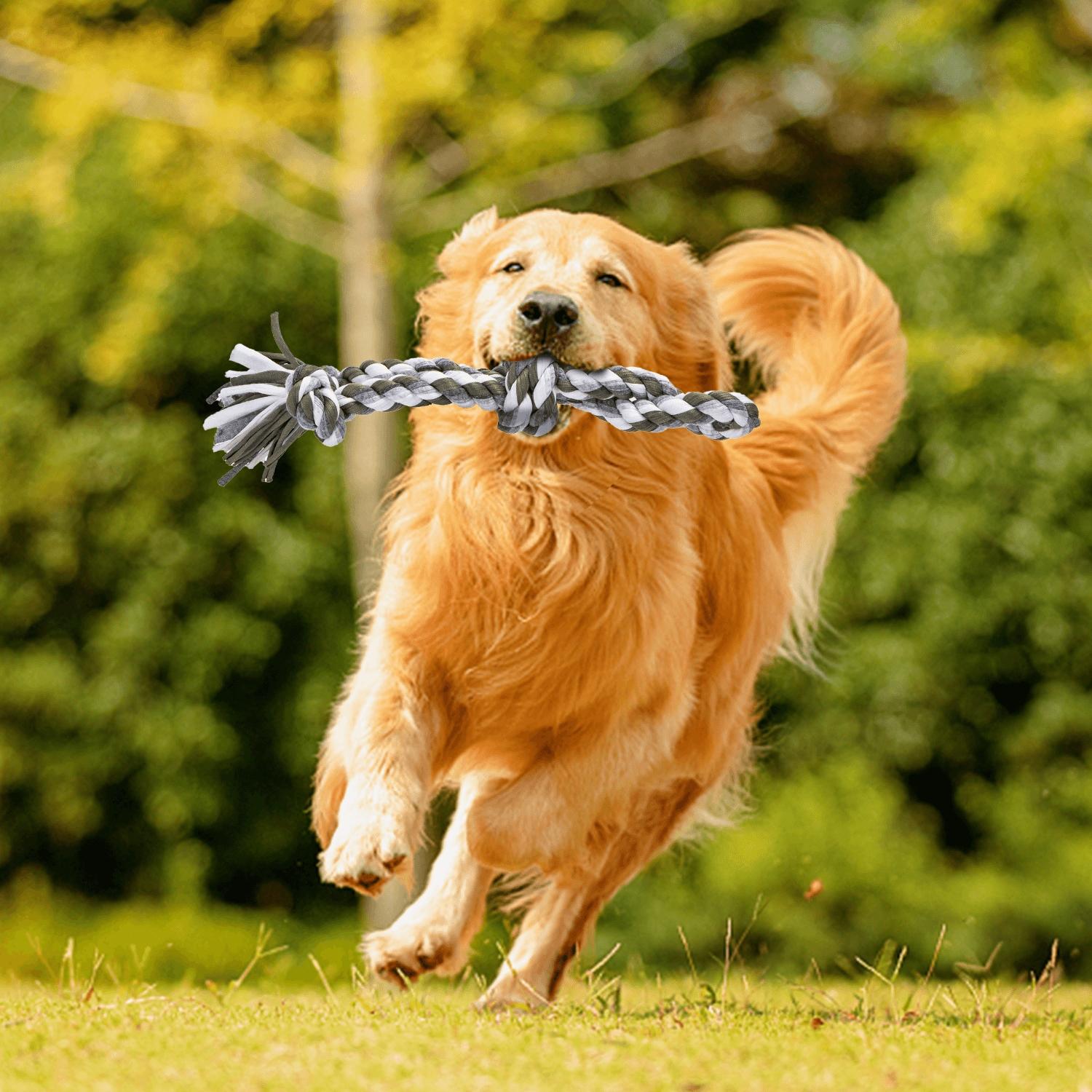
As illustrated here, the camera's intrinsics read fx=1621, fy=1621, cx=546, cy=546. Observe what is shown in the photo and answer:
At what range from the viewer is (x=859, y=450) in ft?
17.2

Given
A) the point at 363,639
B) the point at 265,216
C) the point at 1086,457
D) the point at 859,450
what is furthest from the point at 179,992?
the point at 1086,457

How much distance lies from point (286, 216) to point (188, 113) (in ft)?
2.89

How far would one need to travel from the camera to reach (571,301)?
3.59 metres

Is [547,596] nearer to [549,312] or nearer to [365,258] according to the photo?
[549,312]

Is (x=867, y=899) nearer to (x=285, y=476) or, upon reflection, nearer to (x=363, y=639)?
(x=285, y=476)

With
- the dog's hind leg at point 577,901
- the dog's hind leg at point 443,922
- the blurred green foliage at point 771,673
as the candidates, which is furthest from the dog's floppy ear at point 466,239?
the blurred green foliage at point 771,673

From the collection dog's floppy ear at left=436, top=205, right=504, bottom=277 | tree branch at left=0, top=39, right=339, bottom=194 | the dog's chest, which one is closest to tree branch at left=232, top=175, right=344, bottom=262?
tree branch at left=0, top=39, right=339, bottom=194

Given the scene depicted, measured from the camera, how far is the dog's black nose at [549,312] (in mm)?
3574

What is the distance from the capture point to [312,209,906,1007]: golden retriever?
3758mm

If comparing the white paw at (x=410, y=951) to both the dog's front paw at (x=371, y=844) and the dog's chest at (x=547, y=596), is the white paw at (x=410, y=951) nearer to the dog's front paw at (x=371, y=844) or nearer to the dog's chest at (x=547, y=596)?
the dog's front paw at (x=371, y=844)

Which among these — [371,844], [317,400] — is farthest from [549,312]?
[371,844]

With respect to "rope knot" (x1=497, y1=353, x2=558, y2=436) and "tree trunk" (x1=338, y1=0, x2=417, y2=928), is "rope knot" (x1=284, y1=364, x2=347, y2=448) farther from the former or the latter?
"tree trunk" (x1=338, y1=0, x2=417, y2=928)

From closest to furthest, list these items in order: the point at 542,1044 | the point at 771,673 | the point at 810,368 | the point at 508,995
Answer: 1. the point at 542,1044
2. the point at 508,995
3. the point at 810,368
4. the point at 771,673

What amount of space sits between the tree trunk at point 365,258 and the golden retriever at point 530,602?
13.0 feet
